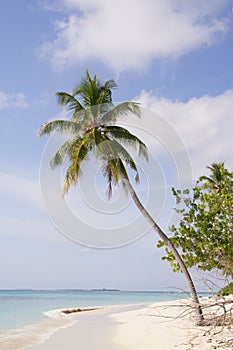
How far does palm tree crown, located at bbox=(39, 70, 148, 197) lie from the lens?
12.4m

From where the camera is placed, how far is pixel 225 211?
10.3m

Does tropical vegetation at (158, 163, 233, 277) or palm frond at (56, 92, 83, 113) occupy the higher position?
palm frond at (56, 92, 83, 113)

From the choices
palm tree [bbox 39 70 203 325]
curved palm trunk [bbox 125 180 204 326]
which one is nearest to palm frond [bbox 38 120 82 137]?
palm tree [bbox 39 70 203 325]

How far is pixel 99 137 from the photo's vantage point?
12398 millimetres

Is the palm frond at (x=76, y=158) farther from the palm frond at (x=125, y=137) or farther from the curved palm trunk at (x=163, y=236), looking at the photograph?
the curved palm trunk at (x=163, y=236)

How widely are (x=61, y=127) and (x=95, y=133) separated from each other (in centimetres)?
124

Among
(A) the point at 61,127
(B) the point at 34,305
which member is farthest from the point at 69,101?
(B) the point at 34,305

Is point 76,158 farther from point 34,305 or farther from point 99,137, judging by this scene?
point 34,305

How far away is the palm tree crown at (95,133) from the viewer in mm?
12352

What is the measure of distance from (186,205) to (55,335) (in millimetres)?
6600

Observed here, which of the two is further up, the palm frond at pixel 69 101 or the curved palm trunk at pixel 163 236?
the palm frond at pixel 69 101

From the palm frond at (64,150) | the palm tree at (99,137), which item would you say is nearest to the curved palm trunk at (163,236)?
the palm tree at (99,137)

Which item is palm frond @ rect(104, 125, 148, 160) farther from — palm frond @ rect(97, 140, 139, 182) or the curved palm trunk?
the curved palm trunk

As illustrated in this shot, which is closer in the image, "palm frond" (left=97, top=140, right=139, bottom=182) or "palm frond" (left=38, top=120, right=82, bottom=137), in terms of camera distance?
"palm frond" (left=97, top=140, right=139, bottom=182)
